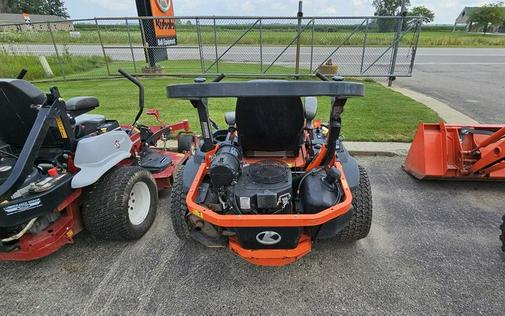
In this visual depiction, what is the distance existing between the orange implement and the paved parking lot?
62cm

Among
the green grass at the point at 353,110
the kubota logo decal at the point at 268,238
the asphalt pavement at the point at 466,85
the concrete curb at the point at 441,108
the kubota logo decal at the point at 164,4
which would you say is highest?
the kubota logo decal at the point at 164,4

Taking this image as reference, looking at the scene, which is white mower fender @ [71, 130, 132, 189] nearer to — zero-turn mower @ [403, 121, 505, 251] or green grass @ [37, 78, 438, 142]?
green grass @ [37, 78, 438, 142]

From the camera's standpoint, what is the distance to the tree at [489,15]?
52625 mm

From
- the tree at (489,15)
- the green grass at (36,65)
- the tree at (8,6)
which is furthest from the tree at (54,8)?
the tree at (489,15)

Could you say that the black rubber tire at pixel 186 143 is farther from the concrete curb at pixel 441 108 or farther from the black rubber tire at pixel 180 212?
the concrete curb at pixel 441 108

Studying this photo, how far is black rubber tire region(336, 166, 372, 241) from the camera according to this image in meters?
2.38

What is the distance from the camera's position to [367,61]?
425 inches

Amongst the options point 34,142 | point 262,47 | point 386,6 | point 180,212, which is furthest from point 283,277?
point 386,6

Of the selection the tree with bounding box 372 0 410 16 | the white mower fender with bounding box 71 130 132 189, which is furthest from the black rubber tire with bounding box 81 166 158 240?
the tree with bounding box 372 0 410 16

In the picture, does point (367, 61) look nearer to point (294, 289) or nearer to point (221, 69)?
point (221, 69)

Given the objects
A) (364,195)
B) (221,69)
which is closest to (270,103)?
(364,195)

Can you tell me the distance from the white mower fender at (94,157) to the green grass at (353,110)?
9.75 feet

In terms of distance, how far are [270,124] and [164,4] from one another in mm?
11021

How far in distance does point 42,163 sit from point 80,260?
852 millimetres
